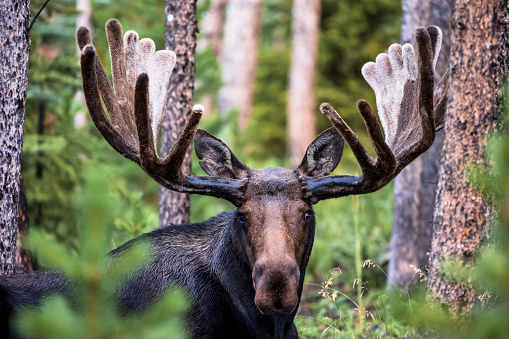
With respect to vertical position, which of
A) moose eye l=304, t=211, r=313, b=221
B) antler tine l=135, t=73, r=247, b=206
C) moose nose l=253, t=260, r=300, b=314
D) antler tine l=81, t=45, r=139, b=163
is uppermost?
antler tine l=81, t=45, r=139, b=163

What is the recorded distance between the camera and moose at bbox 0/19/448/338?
4391 mm


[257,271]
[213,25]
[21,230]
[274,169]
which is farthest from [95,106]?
[213,25]

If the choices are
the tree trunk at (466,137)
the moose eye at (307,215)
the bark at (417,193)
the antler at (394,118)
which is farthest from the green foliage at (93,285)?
the bark at (417,193)

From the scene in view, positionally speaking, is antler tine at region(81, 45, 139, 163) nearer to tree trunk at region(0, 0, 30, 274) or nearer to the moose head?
the moose head

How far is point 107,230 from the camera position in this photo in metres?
2.04

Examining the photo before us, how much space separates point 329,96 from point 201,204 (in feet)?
49.5

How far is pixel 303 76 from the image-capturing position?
22.8 m

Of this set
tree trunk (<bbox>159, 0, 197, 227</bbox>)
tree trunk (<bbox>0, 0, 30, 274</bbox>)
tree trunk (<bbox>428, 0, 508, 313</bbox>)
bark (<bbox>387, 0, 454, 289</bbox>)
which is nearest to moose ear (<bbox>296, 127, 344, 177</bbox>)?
tree trunk (<bbox>428, 0, 508, 313</bbox>)

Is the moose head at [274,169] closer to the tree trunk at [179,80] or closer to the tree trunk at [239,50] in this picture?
the tree trunk at [179,80]

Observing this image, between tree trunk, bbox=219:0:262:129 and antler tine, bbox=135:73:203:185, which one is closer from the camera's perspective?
antler tine, bbox=135:73:203:185

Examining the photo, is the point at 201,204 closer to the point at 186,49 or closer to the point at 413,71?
the point at 186,49

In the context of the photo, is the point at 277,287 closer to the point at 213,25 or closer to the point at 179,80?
the point at 179,80

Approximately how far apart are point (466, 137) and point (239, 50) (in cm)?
1647

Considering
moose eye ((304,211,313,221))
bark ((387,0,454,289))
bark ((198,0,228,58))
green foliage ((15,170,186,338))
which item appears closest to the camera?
green foliage ((15,170,186,338))
